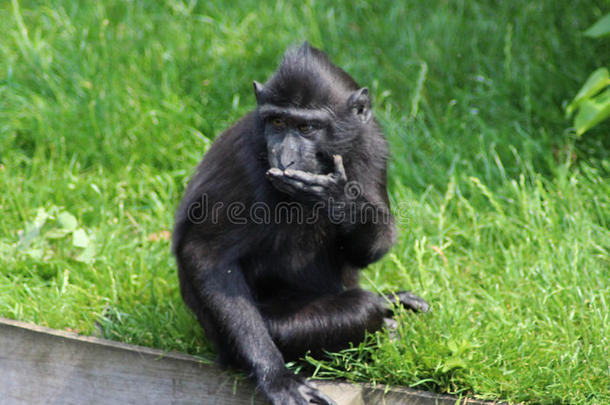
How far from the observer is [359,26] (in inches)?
263

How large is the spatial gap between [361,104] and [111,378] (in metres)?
1.91

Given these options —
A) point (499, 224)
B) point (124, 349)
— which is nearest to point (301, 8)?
point (499, 224)

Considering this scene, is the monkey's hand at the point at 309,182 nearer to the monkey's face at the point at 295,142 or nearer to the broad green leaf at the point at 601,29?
the monkey's face at the point at 295,142

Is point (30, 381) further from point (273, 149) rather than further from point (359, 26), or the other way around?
point (359, 26)

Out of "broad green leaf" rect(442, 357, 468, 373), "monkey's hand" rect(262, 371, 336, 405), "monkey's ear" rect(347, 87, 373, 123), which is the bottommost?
"monkey's hand" rect(262, 371, 336, 405)

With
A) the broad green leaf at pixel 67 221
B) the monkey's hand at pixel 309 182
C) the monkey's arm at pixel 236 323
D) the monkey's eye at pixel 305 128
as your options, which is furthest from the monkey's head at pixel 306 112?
the broad green leaf at pixel 67 221

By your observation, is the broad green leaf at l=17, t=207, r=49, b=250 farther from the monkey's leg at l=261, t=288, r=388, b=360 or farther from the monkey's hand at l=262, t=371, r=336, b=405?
the monkey's hand at l=262, t=371, r=336, b=405

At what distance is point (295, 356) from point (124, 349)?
888mm

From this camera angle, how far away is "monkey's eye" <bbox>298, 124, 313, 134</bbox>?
144 inches

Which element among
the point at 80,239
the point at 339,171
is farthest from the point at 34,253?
the point at 339,171

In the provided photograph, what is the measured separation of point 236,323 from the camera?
3609 mm

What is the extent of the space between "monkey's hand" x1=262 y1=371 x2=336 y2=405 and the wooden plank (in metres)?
0.09

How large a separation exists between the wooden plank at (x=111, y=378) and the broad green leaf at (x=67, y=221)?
931 mm

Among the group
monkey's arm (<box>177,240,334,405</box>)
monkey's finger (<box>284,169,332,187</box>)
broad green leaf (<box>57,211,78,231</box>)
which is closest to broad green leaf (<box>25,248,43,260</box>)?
broad green leaf (<box>57,211,78,231</box>)
